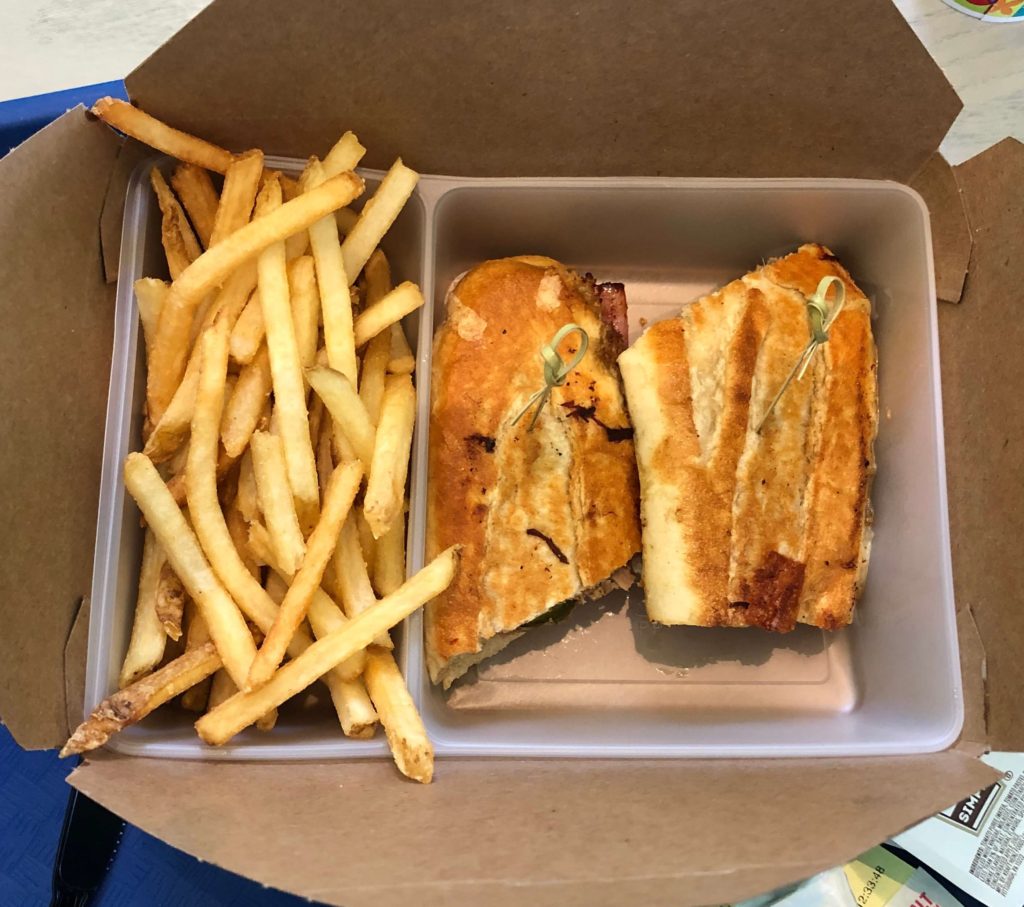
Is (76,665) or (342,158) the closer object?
(76,665)

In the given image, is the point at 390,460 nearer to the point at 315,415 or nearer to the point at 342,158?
the point at 315,415

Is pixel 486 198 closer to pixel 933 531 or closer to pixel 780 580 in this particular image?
pixel 780 580

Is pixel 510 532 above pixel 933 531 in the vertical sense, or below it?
above

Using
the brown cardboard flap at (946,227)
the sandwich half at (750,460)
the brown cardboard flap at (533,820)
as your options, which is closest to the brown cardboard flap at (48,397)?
the brown cardboard flap at (533,820)

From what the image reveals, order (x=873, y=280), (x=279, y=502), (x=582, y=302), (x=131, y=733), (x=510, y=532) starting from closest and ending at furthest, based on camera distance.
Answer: (x=279, y=502) → (x=131, y=733) → (x=510, y=532) → (x=582, y=302) → (x=873, y=280)

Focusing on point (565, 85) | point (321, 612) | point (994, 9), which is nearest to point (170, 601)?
point (321, 612)

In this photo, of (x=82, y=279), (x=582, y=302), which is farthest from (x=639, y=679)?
(x=82, y=279)
